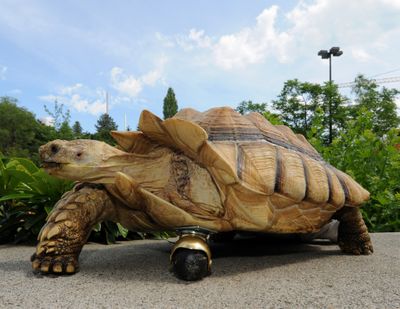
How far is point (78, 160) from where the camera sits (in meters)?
1.90

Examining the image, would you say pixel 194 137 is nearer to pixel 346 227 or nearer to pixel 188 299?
pixel 188 299

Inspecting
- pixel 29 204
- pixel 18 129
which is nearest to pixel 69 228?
pixel 29 204

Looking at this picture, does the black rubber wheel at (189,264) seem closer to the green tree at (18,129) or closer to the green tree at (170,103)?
the green tree at (170,103)

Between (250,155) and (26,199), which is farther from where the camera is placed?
(26,199)

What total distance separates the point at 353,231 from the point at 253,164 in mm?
1242

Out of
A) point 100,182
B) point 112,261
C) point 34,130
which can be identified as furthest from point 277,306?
point 34,130

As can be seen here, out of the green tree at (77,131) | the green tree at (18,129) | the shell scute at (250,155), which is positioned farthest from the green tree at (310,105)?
the green tree at (18,129)

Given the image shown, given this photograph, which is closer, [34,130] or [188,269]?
[188,269]

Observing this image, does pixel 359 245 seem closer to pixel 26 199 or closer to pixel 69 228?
pixel 69 228

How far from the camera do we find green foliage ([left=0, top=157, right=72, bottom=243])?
338 cm

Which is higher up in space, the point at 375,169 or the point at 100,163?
the point at 100,163

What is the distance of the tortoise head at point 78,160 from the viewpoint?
6.18 feet

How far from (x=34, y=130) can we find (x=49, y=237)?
53419 millimetres

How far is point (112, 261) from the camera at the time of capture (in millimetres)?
2328
